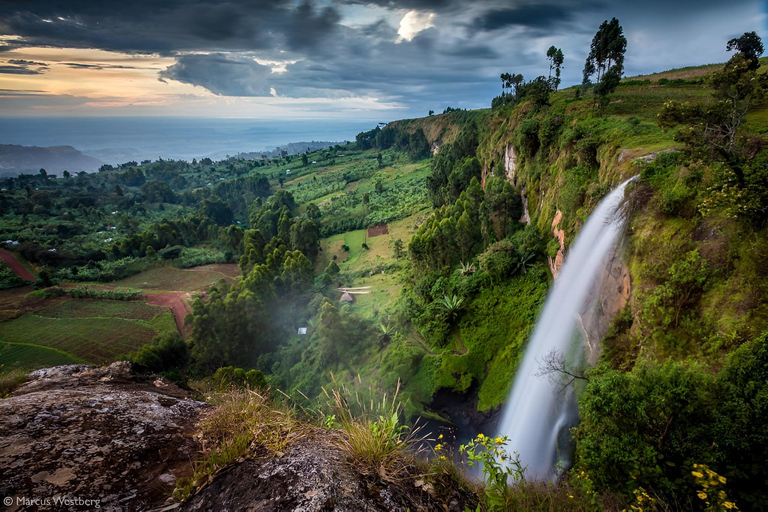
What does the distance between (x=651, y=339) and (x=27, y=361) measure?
194ft

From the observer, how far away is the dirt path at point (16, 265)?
6152cm

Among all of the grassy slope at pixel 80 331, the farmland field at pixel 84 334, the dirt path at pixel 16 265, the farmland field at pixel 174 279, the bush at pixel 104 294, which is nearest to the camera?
the grassy slope at pixel 80 331

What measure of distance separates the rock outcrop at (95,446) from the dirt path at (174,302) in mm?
49728

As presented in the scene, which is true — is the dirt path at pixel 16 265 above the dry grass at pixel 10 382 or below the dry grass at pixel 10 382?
below

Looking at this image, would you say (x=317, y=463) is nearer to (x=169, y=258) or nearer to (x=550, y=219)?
(x=550, y=219)

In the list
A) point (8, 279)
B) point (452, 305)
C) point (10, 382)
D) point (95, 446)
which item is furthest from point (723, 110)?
point (8, 279)

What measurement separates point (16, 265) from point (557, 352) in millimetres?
94829

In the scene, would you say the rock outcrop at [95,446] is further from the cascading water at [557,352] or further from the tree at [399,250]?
the tree at [399,250]

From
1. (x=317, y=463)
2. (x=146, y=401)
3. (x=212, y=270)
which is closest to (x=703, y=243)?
(x=317, y=463)

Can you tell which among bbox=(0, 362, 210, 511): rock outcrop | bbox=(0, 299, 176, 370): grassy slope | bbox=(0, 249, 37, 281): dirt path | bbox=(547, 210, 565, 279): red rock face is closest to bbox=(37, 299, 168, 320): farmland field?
bbox=(0, 299, 176, 370): grassy slope

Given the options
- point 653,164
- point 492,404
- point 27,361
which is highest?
point 653,164

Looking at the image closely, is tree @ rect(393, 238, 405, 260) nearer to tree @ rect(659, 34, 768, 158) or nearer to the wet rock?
tree @ rect(659, 34, 768, 158)

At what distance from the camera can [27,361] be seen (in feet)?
128

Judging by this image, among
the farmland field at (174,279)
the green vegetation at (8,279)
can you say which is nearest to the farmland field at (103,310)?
the farmland field at (174,279)
